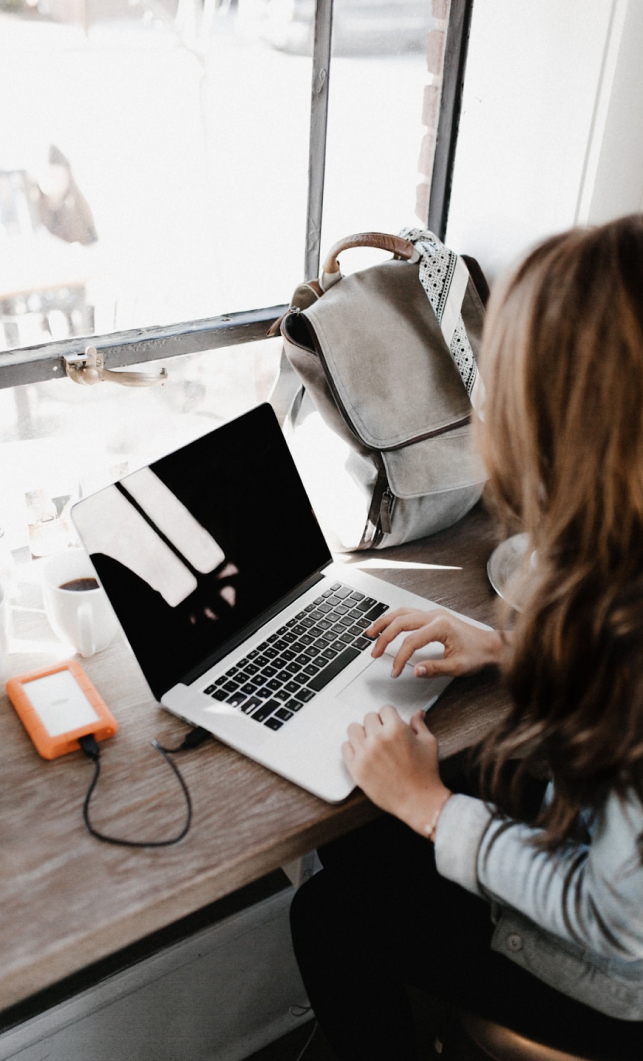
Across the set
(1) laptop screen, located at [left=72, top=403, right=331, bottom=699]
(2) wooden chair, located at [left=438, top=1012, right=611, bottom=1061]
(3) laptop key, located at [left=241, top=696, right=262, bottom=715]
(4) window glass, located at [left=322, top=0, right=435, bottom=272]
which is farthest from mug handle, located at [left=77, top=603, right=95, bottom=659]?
(4) window glass, located at [left=322, top=0, right=435, bottom=272]

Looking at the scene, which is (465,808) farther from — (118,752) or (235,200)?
(235,200)

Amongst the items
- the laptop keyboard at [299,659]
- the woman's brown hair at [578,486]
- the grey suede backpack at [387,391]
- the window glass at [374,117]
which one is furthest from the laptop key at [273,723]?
the window glass at [374,117]

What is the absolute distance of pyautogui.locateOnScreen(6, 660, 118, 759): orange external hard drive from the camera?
30.7 inches

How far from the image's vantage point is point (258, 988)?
1.21 metres

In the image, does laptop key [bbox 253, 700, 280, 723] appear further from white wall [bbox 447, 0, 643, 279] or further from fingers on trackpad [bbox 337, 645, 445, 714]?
white wall [bbox 447, 0, 643, 279]

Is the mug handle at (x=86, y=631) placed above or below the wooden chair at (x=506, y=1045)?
above

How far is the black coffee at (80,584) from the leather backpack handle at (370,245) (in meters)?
0.52

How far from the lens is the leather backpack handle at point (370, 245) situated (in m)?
1.12

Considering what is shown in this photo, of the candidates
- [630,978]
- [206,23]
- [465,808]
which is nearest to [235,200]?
[206,23]

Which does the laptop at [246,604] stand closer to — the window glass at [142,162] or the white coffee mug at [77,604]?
the white coffee mug at [77,604]

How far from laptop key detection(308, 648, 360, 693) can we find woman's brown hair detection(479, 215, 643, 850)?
25 centimetres

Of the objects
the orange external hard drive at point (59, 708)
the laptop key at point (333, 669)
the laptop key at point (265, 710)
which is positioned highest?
the laptop key at point (333, 669)

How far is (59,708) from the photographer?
82cm

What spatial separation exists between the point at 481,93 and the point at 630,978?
122 cm
